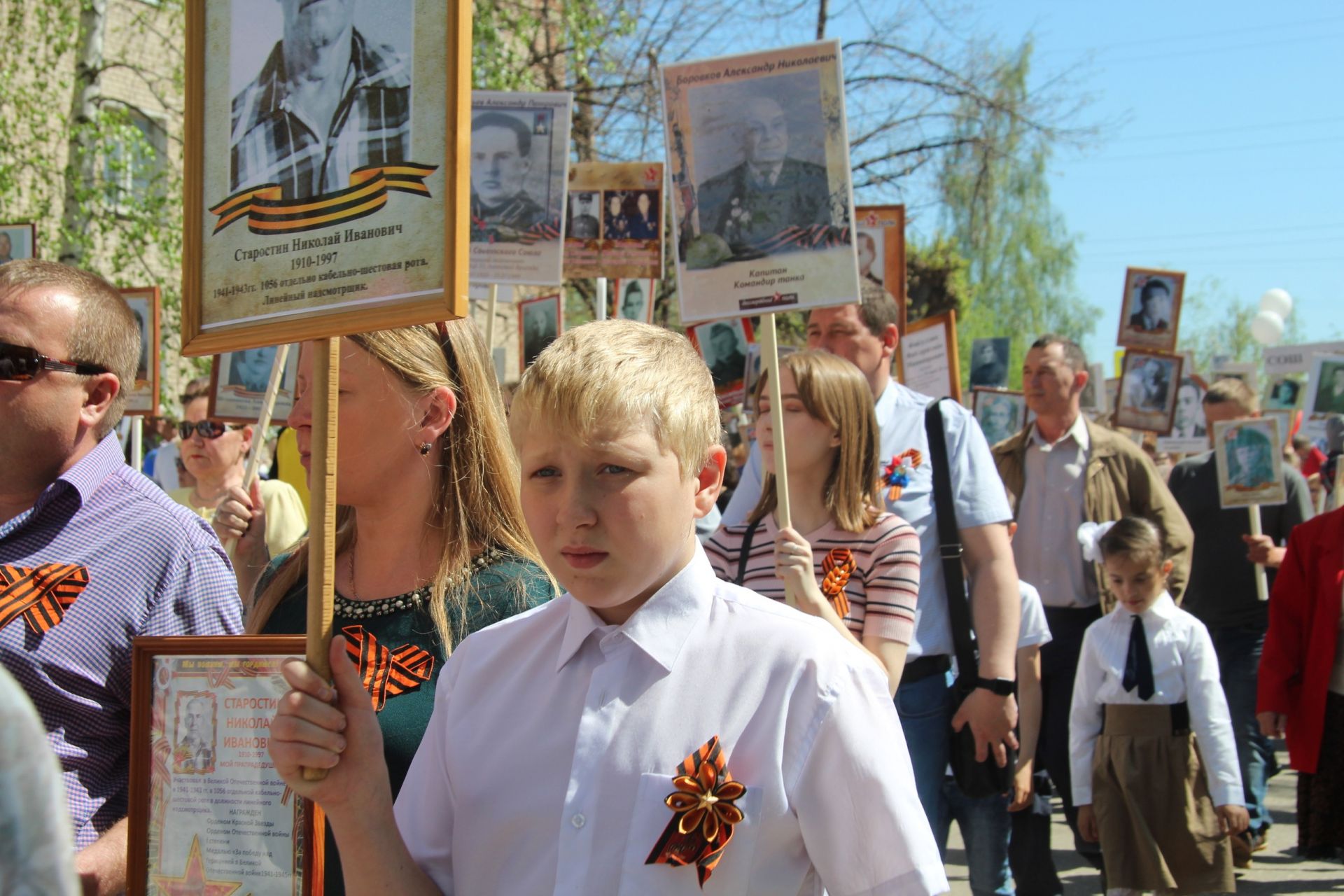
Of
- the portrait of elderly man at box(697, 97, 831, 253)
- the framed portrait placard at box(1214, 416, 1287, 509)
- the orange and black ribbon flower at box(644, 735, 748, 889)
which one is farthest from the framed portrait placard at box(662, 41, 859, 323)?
the framed portrait placard at box(1214, 416, 1287, 509)

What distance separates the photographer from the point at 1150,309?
36.3 feet

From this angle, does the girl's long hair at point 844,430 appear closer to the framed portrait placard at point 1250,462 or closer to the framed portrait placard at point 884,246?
the framed portrait placard at point 884,246

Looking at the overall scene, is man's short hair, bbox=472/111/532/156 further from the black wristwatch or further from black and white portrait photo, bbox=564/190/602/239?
the black wristwatch

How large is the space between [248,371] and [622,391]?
420 centimetres

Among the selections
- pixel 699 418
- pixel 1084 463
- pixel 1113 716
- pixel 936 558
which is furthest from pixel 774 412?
pixel 1084 463

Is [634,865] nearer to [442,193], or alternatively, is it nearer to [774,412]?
[442,193]

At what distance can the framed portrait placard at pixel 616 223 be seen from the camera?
304 inches

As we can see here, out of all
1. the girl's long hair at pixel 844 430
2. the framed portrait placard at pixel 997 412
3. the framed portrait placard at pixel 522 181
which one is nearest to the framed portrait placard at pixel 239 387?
the framed portrait placard at pixel 522 181

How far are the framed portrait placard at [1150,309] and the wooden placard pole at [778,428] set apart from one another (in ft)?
26.2

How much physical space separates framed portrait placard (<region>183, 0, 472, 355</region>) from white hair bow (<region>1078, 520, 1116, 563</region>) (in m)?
4.91

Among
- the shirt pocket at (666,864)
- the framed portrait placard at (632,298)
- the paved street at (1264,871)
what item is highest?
the framed portrait placard at (632,298)

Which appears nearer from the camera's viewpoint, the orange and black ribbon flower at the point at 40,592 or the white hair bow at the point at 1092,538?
the orange and black ribbon flower at the point at 40,592

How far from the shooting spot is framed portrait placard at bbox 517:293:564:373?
847 centimetres

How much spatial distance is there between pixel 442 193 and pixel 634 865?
85 cm
